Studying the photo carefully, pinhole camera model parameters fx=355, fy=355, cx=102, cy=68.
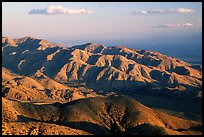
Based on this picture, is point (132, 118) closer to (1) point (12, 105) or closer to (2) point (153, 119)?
(2) point (153, 119)

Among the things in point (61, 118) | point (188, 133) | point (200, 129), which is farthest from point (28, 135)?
point (200, 129)

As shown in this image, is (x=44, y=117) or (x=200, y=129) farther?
(x=200, y=129)

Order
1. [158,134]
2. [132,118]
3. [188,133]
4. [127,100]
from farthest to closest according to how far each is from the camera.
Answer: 1. [127,100]
2. [132,118]
3. [188,133]
4. [158,134]

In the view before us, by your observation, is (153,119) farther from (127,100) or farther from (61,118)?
(61,118)

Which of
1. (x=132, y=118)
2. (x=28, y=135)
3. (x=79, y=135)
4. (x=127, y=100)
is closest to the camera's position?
(x=28, y=135)

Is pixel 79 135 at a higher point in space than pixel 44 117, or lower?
higher

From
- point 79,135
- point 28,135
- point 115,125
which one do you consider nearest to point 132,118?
point 115,125

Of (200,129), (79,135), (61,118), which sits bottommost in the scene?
(200,129)
